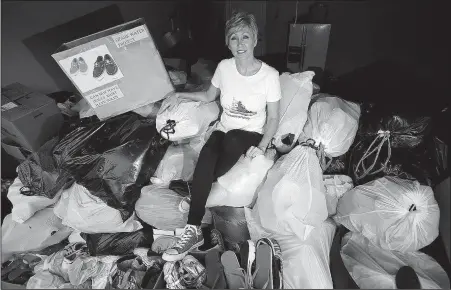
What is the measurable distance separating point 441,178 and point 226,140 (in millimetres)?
1198

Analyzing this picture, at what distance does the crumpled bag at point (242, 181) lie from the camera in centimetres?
162

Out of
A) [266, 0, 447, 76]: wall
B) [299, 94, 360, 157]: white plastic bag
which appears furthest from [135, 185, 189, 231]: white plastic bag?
[266, 0, 447, 76]: wall

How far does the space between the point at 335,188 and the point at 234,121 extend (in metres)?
0.67

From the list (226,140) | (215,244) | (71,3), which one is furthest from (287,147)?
(71,3)

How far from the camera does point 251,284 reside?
1.53 metres

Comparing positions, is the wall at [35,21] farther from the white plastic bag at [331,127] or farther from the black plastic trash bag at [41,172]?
the white plastic bag at [331,127]

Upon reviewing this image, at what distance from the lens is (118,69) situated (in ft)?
5.51

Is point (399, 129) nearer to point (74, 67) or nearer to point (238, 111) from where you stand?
point (238, 111)

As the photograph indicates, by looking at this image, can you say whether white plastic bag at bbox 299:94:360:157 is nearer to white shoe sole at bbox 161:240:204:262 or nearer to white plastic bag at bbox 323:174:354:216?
white plastic bag at bbox 323:174:354:216

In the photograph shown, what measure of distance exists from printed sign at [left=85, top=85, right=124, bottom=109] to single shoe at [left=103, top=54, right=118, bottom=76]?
9 cm

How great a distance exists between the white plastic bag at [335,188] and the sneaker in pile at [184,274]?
771 mm

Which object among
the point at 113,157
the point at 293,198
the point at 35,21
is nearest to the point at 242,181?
the point at 293,198

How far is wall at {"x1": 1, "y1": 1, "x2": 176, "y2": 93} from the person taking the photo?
1.99 meters

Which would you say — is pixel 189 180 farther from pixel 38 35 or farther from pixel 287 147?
pixel 38 35
